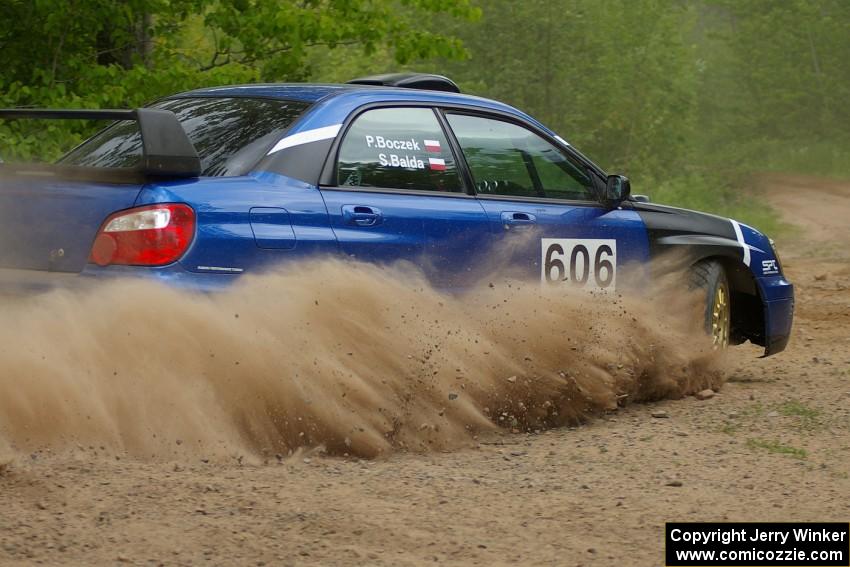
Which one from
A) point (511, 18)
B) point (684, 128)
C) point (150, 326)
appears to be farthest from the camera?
point (684, 128)

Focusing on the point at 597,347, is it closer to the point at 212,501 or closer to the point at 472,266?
the point at 472,266

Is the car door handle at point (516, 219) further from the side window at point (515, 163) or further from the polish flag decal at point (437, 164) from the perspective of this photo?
the polish flag decal at point (437, 164)

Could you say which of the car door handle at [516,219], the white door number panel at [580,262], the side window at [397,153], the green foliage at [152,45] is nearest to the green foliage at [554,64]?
the green foliage at [152,45]

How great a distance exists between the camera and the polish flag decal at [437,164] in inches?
242

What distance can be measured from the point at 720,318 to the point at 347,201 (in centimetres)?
296

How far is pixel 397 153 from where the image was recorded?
5992 mm

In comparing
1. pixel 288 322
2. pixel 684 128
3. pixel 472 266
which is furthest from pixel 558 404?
pixel 684 128

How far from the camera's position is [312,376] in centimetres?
517

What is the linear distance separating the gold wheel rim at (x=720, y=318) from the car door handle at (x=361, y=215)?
8.53ft

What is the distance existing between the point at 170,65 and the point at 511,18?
16.7 m

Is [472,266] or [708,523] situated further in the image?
[472,266]

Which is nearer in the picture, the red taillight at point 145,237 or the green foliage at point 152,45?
the red taillight at point 145,237

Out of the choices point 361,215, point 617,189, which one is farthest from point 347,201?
point 617,189

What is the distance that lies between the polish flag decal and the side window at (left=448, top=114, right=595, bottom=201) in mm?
189
